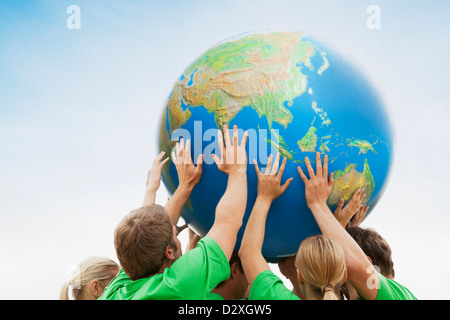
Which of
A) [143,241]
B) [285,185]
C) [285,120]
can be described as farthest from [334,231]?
[143,241]

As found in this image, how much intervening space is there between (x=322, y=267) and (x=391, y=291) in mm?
890

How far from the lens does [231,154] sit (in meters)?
3.71

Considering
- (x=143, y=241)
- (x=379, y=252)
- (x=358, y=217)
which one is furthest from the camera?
(x=358, y=217)

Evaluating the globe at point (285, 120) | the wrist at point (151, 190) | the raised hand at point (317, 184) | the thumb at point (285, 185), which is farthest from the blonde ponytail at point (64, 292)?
the raised hand at point (317, 184)

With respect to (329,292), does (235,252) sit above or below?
below

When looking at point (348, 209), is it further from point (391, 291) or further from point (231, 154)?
point (231, 154)

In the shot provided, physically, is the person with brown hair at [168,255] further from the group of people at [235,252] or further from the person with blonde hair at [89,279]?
the person with blonde hair at [89,279]

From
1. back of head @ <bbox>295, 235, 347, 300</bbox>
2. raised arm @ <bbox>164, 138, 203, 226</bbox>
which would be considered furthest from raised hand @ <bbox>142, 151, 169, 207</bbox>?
back of head @ <bbox>295, 235, 347, 300</bbox>

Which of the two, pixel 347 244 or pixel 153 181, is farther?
pixel 153 181

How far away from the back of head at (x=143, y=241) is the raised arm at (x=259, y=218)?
1.94ft

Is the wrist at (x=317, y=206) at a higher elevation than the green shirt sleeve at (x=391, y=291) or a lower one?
higher

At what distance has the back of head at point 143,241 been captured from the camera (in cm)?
315

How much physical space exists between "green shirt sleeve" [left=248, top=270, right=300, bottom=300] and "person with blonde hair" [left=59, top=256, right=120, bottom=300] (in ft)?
5.06
